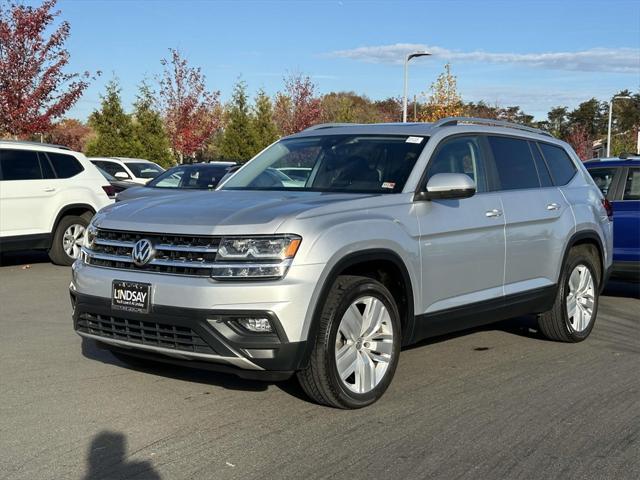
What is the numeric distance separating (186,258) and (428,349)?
2858 millimetres

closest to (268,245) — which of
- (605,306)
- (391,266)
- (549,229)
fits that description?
(391,266)

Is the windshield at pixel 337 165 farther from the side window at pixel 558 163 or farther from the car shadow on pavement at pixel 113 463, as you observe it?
the car shadow on pavement at pixel 113 463

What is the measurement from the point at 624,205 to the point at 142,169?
15.9 m

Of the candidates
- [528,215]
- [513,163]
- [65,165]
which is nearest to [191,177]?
[65,165]

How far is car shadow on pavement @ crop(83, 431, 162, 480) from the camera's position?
3.93 meters

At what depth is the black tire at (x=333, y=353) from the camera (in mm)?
4691

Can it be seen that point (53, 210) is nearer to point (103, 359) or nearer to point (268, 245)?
point (103, 359)

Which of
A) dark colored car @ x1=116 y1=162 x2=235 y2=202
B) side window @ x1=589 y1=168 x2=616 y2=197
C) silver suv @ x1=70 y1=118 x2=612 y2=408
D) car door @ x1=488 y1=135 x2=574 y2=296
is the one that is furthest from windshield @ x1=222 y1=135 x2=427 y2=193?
dark colored car @ x1=116 y1=162 x2=235 y2=202

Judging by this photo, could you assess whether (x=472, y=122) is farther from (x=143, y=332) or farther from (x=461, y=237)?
(x=143, y=332)

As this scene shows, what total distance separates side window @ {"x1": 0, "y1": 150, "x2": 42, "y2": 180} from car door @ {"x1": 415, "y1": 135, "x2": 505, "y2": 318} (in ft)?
25.0

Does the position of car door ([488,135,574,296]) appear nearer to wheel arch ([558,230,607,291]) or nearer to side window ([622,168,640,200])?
wheel arch ([558,230,607,291])

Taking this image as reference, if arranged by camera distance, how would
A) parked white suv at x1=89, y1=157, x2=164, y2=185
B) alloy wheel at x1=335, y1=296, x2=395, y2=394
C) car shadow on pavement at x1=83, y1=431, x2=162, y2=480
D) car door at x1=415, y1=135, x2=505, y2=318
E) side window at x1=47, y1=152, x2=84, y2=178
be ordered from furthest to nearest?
parked white suv at x1=89, y1=157, x2=164, y2=185 → side window at x1=47, y1=152, x2=84, y2=178 → car door at x1=415, y1=135, x2=505, y2=318 → alloy wheel at x1=335, y1=296, x2=395, y2=394 → car shadow on pavement at x1=83, y1=431, x2=162, y2=480

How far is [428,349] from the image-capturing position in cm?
681

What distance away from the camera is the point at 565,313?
22.9ft
